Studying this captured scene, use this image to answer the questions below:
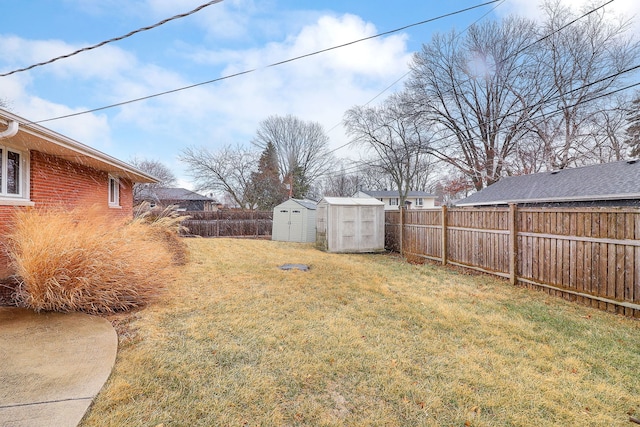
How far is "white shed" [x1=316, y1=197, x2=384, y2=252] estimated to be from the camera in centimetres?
977

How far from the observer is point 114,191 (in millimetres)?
9250

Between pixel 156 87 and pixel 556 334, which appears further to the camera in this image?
pixel 156 87

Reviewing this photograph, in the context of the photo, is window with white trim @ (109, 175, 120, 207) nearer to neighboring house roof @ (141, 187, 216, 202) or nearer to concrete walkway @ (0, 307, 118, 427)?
concrete walkway @ (0, 307, 118, 427)

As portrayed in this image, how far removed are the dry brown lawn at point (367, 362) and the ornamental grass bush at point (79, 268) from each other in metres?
0.37

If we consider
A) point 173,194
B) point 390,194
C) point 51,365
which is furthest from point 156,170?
point 51,365

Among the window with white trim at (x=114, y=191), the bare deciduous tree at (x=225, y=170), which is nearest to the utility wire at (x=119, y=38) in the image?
the window with white trim at (x=114, y=191)

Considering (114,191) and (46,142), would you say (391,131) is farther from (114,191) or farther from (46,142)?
(46,142)

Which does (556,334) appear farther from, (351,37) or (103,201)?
(103,201)

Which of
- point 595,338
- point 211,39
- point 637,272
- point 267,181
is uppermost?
point 211,39

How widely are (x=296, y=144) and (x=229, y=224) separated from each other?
1540cm

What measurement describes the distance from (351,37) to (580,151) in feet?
49.4

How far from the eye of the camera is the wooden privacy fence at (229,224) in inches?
612

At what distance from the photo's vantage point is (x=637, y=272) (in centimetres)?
376

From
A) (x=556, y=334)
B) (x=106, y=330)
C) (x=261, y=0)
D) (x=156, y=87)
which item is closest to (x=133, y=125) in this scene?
(x=156, y=87)
